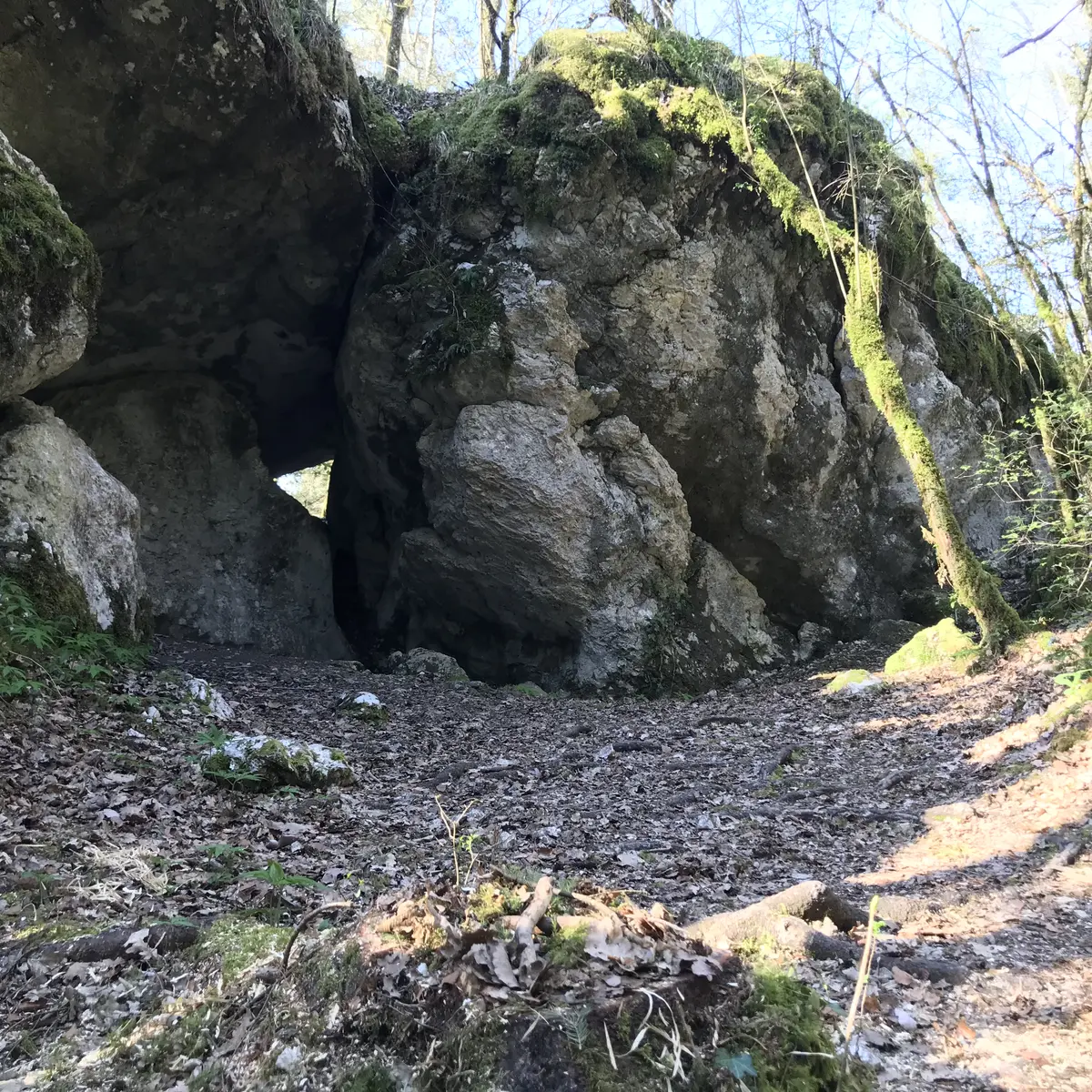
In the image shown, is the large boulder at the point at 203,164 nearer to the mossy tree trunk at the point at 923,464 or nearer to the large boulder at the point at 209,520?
the large boulder at the point at 209,520

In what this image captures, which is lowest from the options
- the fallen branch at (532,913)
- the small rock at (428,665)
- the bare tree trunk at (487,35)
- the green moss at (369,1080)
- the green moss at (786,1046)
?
the small rock at (428,665)

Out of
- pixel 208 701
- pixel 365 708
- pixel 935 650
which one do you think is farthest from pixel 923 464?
pixel 208 701

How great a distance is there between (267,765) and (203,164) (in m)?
8.37

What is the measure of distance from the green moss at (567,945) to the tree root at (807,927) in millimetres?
595

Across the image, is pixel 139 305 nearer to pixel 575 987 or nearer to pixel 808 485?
pixel 808 485

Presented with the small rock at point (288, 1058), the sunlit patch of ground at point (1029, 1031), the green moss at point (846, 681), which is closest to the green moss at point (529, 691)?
the green moss at point (846, 681)

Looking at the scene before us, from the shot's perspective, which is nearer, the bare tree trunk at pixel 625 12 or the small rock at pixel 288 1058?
the small rock at pixel 288 1058

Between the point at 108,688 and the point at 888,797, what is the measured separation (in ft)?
18.3

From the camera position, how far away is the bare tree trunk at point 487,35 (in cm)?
1384

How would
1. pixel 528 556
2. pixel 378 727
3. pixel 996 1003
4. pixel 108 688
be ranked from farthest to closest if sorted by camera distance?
pixel 528 556, pixel 378 727, pixel 108 688, pixel 996 1003

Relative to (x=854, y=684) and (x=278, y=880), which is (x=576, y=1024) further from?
(x=854, y=684)

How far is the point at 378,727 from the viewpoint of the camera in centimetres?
723

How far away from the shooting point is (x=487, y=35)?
14.2 meters

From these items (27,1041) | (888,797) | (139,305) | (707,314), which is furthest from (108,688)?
(707,314)
